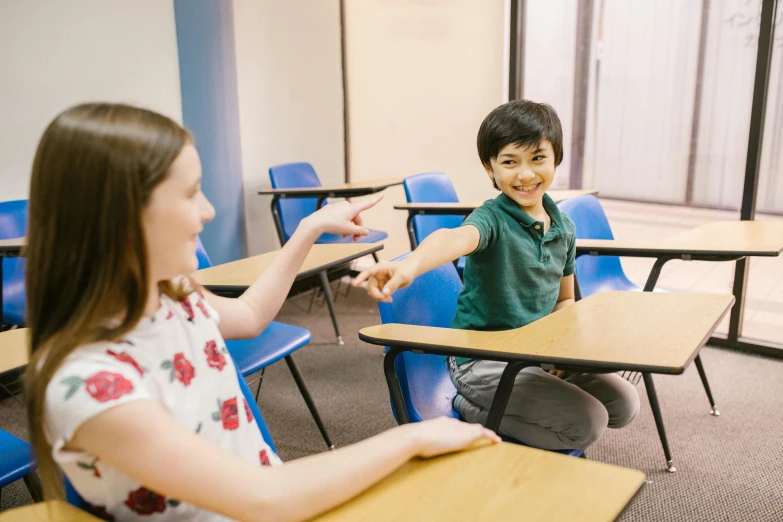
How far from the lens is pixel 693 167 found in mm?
Answer: 3369

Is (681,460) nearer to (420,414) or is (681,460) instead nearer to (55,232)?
(420,414)

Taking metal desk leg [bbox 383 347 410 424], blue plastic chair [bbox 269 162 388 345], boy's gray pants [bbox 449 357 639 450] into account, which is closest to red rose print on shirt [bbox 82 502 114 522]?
metal desk leg [bbox 383 347 410 424]

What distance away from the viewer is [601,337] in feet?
3.86

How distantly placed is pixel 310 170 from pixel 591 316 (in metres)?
3.04

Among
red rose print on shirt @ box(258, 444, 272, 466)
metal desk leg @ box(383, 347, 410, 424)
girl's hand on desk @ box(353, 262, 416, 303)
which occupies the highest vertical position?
girl's hand on desk @ box(353, 262, 416, 303)

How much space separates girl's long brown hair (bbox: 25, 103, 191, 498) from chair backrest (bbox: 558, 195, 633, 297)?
1893 mm

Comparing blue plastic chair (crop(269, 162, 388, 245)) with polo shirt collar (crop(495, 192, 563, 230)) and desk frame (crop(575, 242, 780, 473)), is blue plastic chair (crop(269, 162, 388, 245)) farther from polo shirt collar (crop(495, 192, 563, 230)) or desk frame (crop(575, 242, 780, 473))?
polo shirt collar (crop(495, 192, 563, 230))

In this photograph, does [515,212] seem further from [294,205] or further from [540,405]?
[294,205]

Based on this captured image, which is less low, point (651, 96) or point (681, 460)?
point (651, 96)

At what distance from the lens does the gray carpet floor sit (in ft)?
6.55

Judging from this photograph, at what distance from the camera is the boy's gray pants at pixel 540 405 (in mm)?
1332

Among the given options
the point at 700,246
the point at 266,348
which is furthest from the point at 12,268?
the point at 700,246

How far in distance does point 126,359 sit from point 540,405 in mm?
910

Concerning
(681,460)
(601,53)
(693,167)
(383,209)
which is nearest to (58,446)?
(681,460)
